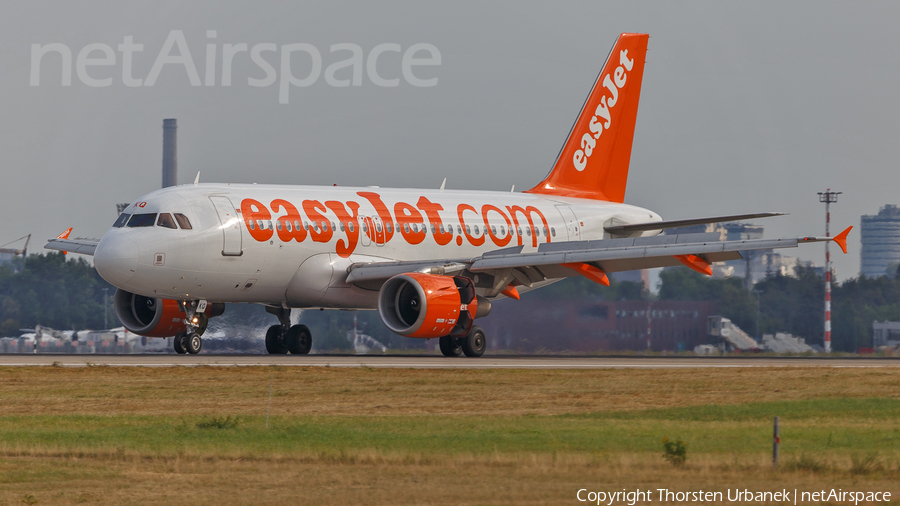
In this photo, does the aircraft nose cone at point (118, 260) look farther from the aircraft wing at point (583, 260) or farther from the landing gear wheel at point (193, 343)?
the aircraft wing at point (583, 260)

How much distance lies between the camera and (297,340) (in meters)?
35.2

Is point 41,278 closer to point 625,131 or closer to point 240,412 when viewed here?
point 625,131

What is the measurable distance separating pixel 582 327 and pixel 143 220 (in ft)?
62.3

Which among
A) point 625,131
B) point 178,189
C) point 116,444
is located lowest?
point 116,444

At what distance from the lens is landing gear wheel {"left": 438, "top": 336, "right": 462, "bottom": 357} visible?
32938mm

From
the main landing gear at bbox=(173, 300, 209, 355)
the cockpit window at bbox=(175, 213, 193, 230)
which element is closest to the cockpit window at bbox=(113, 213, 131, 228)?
the cockpit window at bbox=(175, 213, 193, 230)

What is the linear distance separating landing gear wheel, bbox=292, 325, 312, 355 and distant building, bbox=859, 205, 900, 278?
3227 centimetres

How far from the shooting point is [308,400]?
20594 millimetres

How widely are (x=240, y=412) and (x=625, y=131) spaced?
26278 millimetres

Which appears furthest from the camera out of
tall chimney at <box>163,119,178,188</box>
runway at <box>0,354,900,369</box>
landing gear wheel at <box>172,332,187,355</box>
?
tall chimney at <box>163,119,178,188</box>

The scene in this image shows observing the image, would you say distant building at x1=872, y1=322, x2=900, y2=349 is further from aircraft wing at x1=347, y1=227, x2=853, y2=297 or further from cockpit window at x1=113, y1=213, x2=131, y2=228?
cockpit window at x1=113, y1=213, x2=131, y2=228

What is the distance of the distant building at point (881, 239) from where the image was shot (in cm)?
6334

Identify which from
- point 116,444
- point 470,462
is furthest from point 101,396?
point 470,462

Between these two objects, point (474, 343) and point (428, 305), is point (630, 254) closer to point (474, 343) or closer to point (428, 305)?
point (474, 343)
